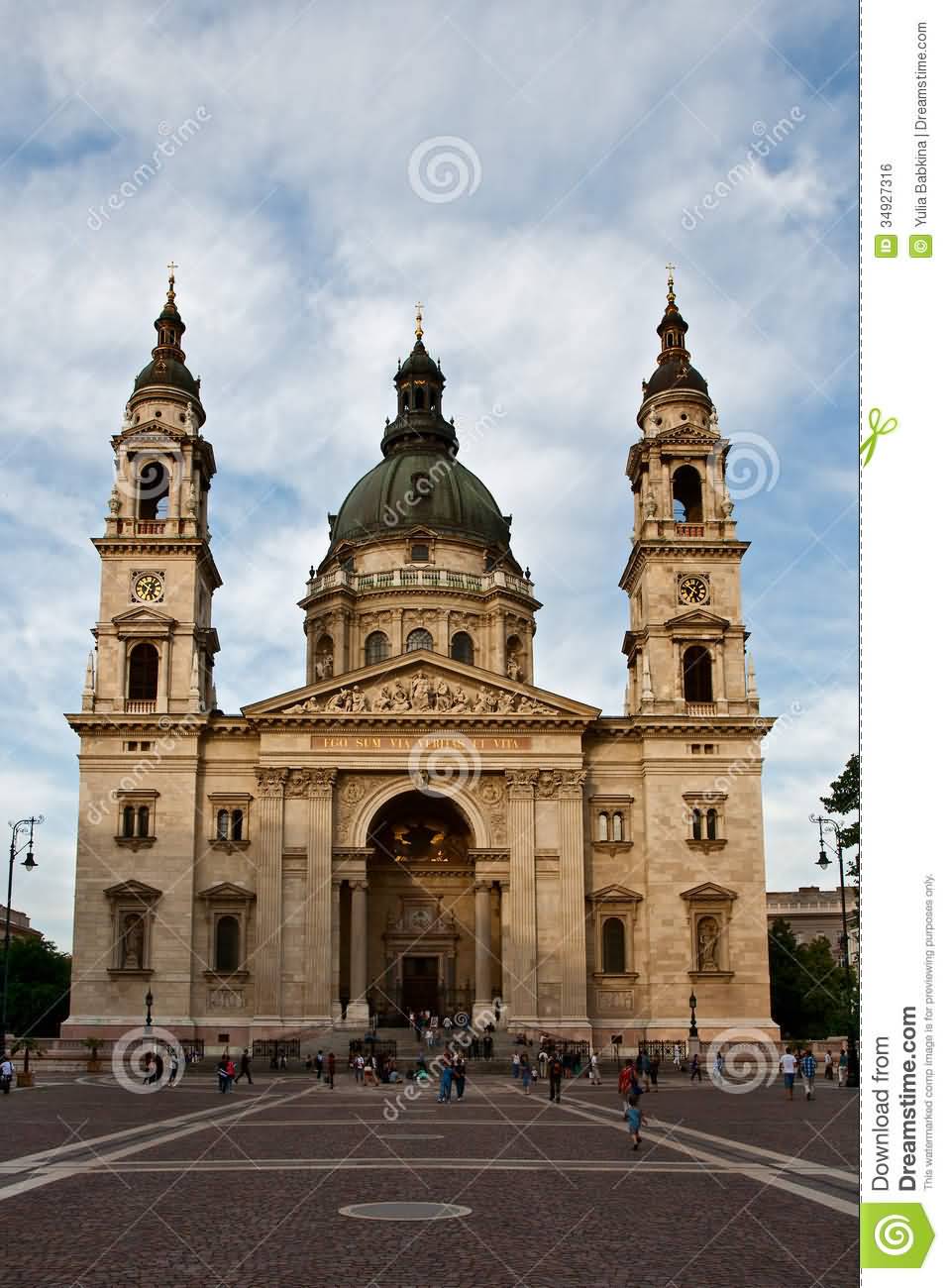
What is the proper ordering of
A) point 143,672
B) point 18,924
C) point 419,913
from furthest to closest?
point 18,924 → point 419,913 → point 143,672

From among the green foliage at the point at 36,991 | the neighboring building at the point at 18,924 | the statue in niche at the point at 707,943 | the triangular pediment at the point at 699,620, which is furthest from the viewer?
the neighboring building at the point at 18,924

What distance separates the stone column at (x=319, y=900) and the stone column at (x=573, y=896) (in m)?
10.4

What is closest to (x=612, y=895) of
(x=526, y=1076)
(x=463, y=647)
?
(x=526, y=1076)

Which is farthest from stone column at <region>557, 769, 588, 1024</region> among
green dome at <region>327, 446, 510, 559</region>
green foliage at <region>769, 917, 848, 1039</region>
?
green foliage at <region>769, 917, 848, 1039</region>

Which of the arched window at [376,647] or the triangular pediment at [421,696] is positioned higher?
the arched window at [376,647]

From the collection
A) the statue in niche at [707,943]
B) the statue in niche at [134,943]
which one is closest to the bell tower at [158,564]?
the statue in niche at [134,943]

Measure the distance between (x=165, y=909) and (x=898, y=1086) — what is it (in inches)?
2281

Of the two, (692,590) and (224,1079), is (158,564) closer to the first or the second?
(692,590)

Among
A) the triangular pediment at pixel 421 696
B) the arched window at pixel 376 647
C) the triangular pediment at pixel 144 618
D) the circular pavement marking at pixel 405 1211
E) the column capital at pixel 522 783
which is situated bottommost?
the circular pavement marking at pixel 405 1211

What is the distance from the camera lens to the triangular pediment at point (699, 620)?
66.1 metres

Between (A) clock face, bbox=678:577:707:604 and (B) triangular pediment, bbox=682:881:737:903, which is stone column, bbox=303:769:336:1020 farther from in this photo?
(A) clock face, bbox=678:577:707:604

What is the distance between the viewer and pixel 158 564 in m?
65.9

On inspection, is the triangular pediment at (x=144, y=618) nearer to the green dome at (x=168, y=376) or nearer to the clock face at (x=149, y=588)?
the clock face at (x=149, y=588)

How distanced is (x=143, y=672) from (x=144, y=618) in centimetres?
261
